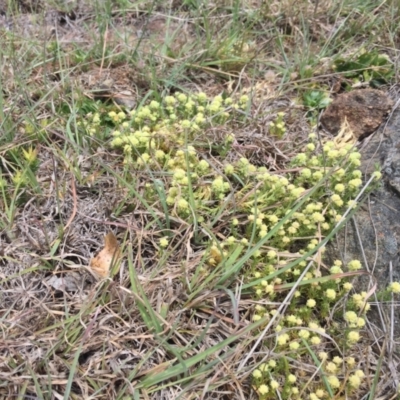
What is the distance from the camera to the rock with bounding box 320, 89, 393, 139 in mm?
2350

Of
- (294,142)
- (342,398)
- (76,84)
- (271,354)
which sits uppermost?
(76,84)

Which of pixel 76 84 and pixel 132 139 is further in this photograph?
pixel 76 84

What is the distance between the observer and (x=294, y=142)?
2.33m

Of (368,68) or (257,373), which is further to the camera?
(368,68)

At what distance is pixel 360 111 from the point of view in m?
2.37

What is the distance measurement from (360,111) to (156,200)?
1.10 meters

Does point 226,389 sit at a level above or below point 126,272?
below

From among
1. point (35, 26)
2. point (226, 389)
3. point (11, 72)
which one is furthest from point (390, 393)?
point (35, 26)

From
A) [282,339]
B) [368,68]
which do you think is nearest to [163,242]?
[282,339]

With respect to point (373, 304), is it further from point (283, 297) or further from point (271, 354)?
point (271, 354)

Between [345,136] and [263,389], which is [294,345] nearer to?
[263,389]

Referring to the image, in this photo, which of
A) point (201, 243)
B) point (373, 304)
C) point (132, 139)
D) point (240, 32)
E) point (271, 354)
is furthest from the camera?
point (240, 32)

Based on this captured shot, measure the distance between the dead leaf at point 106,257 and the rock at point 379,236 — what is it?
0.84 meters

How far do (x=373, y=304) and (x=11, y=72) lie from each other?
201 centimetres
